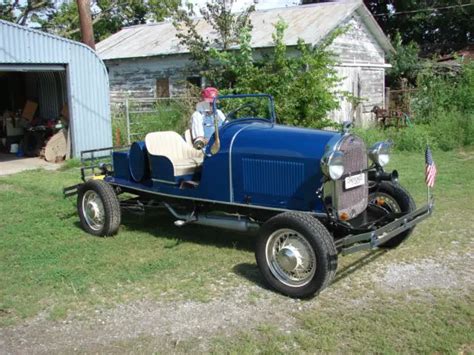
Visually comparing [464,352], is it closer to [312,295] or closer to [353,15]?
[312,295]

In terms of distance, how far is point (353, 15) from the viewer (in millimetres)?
19453

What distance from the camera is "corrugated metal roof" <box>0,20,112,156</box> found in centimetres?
1324

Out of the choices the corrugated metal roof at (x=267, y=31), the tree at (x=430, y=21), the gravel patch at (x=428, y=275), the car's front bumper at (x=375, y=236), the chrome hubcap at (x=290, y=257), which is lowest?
the gravel patch at (x=428, y=275)

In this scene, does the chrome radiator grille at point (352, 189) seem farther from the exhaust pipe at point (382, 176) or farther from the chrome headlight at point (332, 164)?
the exhaust pipe at point (382, 176)

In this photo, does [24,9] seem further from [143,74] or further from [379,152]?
[379,152]

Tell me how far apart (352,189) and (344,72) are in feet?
45.4

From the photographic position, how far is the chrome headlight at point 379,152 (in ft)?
19.1

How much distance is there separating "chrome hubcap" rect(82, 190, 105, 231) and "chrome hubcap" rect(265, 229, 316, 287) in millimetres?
2773

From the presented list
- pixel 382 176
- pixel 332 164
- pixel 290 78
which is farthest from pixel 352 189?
pixel 290 78

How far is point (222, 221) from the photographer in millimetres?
6172

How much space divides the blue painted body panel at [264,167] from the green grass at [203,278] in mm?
732

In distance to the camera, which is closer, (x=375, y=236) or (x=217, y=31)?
(x=375, y=236)

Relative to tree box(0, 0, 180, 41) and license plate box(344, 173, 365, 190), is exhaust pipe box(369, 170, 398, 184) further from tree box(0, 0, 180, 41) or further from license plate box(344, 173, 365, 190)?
tree box(0, 0, 180, 41)

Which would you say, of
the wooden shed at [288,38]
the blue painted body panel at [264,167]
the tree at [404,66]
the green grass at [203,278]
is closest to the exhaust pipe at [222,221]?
the blue painted body panel at [264,167]
